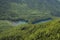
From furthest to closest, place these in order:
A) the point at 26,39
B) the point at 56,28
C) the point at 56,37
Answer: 1. the point at 26,39
2. the point at 56,28
3. the point at 56,37

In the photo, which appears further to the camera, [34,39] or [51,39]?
[34,39]

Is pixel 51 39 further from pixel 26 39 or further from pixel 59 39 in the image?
pixel 26 39

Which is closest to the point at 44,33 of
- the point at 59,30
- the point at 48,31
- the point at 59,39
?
the point at 48,31

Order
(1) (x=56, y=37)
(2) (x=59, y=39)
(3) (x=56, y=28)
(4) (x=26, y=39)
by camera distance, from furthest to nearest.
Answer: (4) (x=26, y=39) < (3) (x=56, y=28) < (1) (x=56, y=37) < (2) (x=59, y=39)

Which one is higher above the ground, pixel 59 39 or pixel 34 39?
pixel 59 39

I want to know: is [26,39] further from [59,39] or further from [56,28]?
[59,39]

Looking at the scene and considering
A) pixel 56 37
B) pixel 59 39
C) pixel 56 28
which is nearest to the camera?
pixel 59 39

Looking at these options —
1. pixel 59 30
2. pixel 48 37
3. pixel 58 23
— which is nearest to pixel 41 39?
pixel 48 37

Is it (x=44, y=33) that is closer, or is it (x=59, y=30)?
(x=59, y=30)

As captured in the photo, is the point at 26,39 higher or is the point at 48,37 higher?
the point at 48,37
